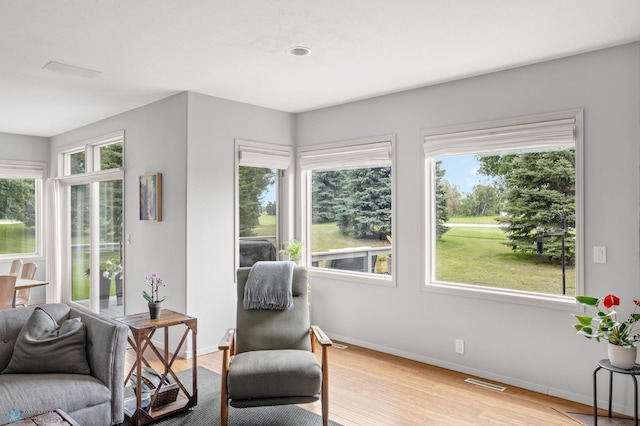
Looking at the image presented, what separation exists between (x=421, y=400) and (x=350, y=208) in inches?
88.4

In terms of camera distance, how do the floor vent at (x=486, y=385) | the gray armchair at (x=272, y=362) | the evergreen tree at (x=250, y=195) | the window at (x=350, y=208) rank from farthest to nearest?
the evergreen tree at (x=250, y=195)
the window at (x=350, y=208)
the floor vent at (x=486, y=385)
the gray armchair at (x=272, y=362)

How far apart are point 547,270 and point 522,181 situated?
738 mm

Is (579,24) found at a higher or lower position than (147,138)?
higher

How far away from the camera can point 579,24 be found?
9.29 ft

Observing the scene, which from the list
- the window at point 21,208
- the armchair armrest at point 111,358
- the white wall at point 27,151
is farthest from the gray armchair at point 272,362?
the window at point 21,208

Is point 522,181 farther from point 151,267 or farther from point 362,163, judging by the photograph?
point 151,267

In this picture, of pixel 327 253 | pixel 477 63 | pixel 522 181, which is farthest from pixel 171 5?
pixel 327 253

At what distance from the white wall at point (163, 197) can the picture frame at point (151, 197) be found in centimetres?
5

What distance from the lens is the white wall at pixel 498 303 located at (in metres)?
3.16

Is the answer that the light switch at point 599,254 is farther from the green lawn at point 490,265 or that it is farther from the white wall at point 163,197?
the white wall at point 163,197

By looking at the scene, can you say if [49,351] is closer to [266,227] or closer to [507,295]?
[266,227]

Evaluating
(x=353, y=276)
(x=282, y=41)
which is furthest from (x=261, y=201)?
(x=282, y=41)

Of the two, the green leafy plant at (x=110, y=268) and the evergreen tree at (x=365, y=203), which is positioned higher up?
the evergreen tree at (x=365, y=203)

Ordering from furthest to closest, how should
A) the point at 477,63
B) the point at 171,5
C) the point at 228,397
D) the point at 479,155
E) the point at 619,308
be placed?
the point at 479,155 → the point at 477,63 → the point at 619,308 → the point at 228,397 → the point at 171,5
